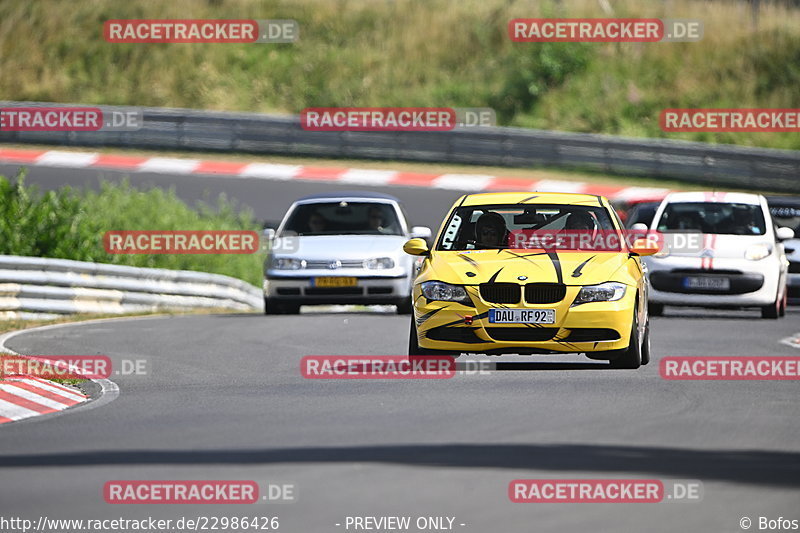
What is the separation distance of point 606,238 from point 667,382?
52.8 inches

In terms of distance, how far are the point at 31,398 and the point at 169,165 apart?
23.3 m

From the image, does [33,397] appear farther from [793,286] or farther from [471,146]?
[471,146]

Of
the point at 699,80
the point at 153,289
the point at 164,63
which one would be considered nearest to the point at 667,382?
the point at 153,289

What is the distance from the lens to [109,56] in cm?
4466

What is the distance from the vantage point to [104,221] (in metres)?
26.2

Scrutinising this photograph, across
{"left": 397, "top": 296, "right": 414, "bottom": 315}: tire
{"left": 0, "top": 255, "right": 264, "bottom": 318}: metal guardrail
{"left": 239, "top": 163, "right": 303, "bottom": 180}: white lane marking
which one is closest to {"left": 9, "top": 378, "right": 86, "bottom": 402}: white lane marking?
{"left": 397, "top": 296, "right": 414, "bottom": 315}: tire

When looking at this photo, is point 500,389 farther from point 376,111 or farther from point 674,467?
point 376,111

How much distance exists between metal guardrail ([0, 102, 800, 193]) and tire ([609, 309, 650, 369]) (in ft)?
67.5

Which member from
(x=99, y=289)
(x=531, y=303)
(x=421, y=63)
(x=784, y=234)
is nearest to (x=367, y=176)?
(x=421, y=63)

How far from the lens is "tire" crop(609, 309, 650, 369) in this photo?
11858mm

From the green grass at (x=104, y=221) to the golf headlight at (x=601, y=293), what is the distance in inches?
537

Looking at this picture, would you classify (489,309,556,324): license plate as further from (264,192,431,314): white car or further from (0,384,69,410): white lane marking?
(264,192,431,314): white car

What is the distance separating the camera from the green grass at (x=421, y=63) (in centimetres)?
4028

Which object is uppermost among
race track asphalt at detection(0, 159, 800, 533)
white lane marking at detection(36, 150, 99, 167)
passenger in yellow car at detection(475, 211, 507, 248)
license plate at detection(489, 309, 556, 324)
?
white lane marking at detection(36, 150, 99, 167)
